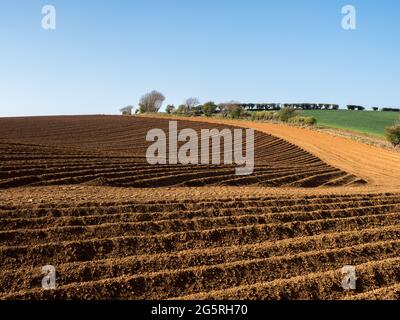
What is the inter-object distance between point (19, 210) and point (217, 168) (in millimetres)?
8110

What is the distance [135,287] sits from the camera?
5.32 meters

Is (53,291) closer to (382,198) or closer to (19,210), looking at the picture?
(19,210)

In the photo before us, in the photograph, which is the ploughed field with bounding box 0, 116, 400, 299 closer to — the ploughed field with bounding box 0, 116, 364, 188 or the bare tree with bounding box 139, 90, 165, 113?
the ploughed field with bounding box 0, 116, 364, 188

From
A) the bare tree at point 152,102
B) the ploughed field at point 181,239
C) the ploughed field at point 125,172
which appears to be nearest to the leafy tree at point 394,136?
the ploughed field at point 125,172

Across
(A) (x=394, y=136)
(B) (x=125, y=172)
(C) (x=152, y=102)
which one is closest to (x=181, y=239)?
(B) (x=125, y=172)

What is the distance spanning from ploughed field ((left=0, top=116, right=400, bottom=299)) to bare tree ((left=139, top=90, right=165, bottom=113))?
61380mm

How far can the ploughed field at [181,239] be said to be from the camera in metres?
5.39

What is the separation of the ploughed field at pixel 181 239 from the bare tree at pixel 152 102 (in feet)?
201

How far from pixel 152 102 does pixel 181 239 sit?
6801 cm

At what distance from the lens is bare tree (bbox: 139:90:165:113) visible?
239 ft

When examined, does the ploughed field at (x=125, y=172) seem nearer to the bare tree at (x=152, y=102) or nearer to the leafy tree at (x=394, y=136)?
the leafy tree at (x=394, y=136)

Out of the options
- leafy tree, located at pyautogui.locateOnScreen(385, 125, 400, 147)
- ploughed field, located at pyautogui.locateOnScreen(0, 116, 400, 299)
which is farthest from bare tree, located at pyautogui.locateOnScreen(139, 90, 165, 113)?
ploughed field, located at pyautogui.locateOnScreen(0, 116, 400, 299)

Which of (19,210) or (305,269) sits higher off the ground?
(19,210)
